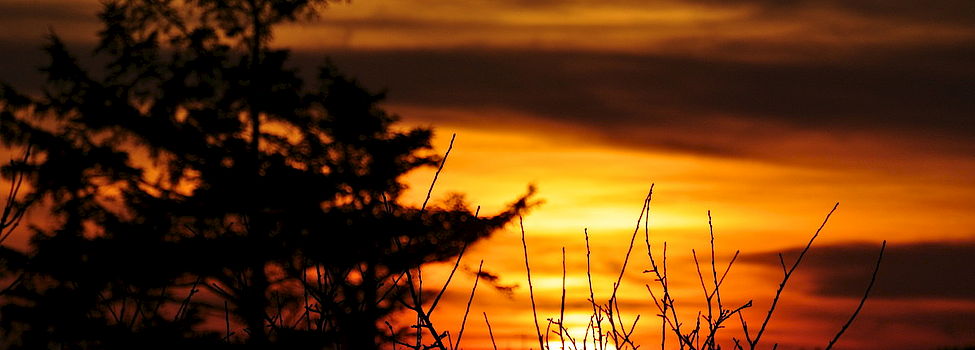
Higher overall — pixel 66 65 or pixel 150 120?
pixel 66 65

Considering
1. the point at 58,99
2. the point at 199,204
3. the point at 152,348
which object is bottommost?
the point at 152,348

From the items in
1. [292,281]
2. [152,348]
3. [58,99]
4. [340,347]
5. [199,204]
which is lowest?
[340,347]

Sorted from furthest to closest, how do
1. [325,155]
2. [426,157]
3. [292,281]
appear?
[426,157] < [325,155] < [292,281]

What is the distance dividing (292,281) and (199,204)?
2.35 metres

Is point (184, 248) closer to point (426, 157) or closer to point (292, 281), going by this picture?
point (292, 281)

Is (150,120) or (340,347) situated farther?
(150,120)

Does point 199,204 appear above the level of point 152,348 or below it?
above

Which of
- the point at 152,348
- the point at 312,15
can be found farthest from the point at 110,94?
the point at 152,348

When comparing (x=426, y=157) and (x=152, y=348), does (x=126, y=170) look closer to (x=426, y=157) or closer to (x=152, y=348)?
(x=426, y=157)

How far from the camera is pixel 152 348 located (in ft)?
15.7

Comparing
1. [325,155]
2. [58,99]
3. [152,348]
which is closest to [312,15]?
[325,155]

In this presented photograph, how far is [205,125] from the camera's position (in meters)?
21.3

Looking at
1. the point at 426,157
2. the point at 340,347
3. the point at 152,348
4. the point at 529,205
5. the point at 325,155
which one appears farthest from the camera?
the point at 529,205

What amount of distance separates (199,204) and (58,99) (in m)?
4.68
